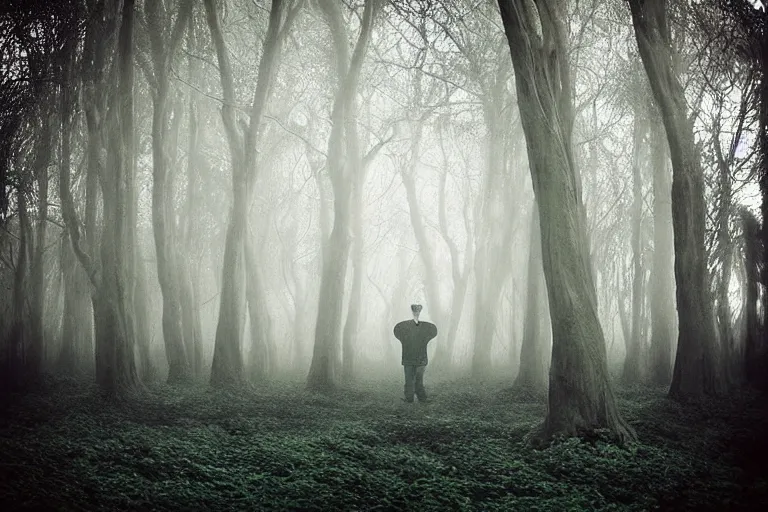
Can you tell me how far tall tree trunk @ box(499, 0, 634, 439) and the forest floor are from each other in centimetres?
47

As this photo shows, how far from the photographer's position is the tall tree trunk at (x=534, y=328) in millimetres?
12305

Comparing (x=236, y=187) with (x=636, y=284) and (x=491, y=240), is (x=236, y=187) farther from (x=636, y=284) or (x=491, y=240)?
(x=636, y=284)

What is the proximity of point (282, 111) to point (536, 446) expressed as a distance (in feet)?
48.8

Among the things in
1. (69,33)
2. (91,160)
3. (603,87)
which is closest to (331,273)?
(91,160)

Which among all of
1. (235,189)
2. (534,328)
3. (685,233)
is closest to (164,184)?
(235,189)

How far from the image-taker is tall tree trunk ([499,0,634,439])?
23.3 feet

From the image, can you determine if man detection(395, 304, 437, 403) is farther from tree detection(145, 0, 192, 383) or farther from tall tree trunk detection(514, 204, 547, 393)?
tree detection(145, 0, 192, 383)

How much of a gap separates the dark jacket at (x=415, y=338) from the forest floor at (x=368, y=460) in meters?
1.12

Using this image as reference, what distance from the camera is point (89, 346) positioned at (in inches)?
701

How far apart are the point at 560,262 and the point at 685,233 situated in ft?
15.0

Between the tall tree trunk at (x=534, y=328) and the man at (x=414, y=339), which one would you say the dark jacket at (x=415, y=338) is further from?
the tall tree trunk at (x=534, y=328)

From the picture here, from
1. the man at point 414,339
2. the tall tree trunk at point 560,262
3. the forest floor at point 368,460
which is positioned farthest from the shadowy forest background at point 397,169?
the man at point 414,339

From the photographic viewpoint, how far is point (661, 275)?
13.7 meters

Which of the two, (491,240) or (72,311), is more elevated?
(491,240)
